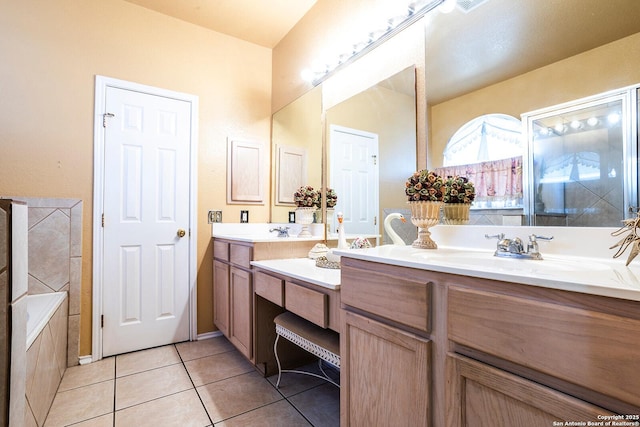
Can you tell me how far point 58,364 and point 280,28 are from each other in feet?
9.84

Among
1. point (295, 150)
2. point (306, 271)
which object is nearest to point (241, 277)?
point (306, 271)

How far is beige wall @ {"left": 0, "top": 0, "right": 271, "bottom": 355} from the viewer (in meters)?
1.99

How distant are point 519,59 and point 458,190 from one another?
0.56 meters

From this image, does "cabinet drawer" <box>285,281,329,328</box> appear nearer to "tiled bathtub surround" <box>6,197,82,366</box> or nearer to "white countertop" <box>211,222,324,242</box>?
"white countertop" <box>211,222,324,242</box>

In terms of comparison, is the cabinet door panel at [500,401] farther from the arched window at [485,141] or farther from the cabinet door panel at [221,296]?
the cabinet door panel at [221,296]

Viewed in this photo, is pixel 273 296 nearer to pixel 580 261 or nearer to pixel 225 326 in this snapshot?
pixel 225 326

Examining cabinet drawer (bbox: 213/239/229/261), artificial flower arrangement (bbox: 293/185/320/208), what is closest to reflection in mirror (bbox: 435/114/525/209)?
artificial flower arrangement (bbox: 293/185/320/208)

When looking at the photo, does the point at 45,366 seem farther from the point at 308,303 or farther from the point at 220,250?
the point at 308,303

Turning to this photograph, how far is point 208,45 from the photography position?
2.67 meters

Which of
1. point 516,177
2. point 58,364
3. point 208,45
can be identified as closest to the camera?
point 516,177

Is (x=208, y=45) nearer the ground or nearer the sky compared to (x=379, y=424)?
nearer the sky

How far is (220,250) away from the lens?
97.5 inches

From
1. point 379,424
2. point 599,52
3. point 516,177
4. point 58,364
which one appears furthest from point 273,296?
point 599,52

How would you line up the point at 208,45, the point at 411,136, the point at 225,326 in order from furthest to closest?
1. the point at 208,45
2. the point at 225,326
3. the point at 411,136
